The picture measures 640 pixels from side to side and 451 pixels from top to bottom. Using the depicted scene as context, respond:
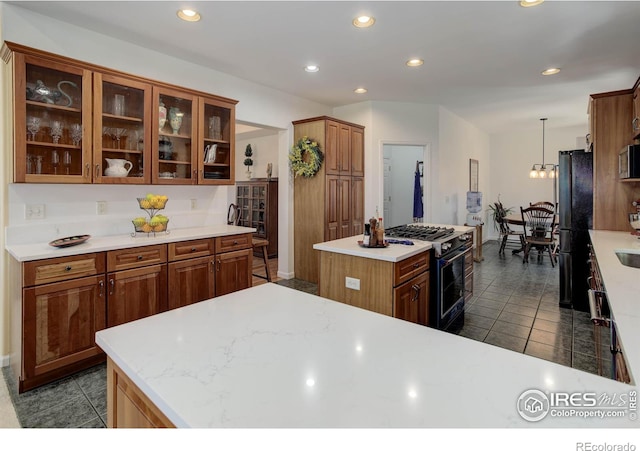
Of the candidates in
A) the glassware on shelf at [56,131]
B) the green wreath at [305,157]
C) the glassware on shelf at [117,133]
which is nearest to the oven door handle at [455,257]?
the green wreath at [305,157]

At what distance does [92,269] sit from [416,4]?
3097 millimetres

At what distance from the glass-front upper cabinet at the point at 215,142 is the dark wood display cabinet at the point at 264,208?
2.78 meters

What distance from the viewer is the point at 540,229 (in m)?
6.48

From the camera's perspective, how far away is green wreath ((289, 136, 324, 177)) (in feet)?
15.7

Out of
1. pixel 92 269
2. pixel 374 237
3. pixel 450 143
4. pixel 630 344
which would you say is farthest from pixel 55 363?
pixel 450 143

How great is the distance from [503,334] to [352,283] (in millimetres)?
1713

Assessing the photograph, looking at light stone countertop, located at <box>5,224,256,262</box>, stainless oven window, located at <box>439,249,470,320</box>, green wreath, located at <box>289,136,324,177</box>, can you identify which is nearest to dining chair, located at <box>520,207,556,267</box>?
stainless oven window, located at <box>439,249,470,320</box>

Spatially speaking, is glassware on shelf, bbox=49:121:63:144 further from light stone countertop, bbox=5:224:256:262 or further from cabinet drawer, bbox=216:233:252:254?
cabinet drawer, bbox=216:233:252:254

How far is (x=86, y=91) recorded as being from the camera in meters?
2.75

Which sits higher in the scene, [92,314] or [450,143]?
[450,143]

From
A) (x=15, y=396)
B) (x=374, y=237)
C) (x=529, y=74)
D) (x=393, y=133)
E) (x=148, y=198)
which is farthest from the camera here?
(x=393, y=133)

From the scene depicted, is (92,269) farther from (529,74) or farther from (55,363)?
(529,74)

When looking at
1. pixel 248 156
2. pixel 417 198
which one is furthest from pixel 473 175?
pixel 248 156
